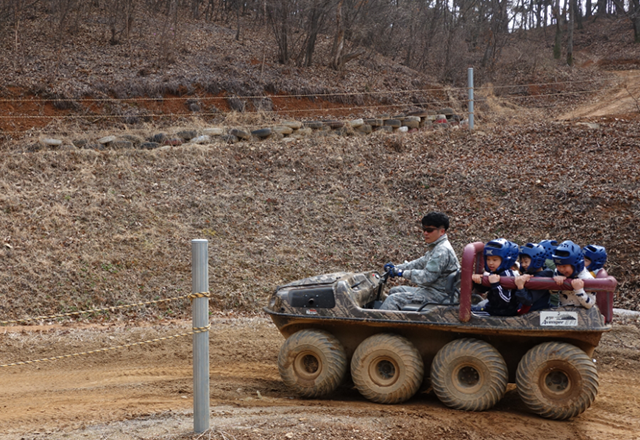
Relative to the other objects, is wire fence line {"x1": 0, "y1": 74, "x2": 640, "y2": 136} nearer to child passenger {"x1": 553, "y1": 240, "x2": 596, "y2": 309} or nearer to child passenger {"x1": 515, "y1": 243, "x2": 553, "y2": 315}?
child passenger {"x1": 515, "y1": 243, "x2": 553, "y2": 315}

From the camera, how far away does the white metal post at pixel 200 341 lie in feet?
15.8

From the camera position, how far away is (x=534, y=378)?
5.48 metres

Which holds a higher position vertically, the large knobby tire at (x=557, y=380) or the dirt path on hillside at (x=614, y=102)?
the dirt path on hillside at (x=614, y=102)

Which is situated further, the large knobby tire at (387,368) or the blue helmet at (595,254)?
the large knobby tire at (387,368)

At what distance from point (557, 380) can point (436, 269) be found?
5.20 ft

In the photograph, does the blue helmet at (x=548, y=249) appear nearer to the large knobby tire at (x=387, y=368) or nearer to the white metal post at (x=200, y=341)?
the large knobby tire at (x=387, y=368)

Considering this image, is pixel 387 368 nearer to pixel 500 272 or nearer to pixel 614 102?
pixel 500 272

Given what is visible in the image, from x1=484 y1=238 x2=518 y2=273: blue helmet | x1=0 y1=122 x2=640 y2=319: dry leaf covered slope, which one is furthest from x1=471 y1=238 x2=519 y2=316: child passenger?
x1=0 y1=122 x2=640 y2=319: dry leaf covered slope

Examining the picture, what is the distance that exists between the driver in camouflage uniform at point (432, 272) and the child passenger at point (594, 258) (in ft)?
4.14

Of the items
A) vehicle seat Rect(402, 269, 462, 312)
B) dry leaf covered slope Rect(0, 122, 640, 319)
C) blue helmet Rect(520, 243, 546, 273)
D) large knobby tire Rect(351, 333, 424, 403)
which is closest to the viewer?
blue helmet Rect(520, 243, 546, 273)

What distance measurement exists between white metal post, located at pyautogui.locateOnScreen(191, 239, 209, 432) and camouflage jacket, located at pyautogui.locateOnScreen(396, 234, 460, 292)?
94.3 inches

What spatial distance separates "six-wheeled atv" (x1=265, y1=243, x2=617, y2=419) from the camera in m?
5.43

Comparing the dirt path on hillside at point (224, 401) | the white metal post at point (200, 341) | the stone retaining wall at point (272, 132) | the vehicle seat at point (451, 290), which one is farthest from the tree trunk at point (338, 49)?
the white metal post at point (200, 341)

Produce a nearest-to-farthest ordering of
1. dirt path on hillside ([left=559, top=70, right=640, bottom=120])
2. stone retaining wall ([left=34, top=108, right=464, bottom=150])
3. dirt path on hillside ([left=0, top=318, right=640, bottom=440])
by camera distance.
A: 1. dirt path on hillside ([left=0, top=318, right=640, bottom=440])
2. stone retaining wall ([left=34, top=108, right=464, bottom=150])
3. dirt path on hillside ([left=559, top=70, right=640, bottom=120])
